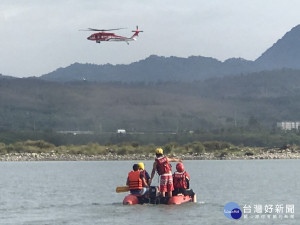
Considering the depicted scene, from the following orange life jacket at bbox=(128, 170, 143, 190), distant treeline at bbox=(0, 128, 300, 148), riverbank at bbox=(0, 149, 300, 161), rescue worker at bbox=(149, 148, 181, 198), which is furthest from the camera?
distant treeline at bbox=(0, 128, 300, 148)

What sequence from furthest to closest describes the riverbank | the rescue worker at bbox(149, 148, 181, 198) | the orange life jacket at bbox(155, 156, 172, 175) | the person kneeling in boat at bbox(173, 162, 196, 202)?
1. the riverbank
2. the person kneeling in boat at bbox(173, 162, 196, 202)
3. the orange life jacket at bbox(155, 156, 172, 175)
4. the rescue worker at bbox(149, 148, 181, 198)

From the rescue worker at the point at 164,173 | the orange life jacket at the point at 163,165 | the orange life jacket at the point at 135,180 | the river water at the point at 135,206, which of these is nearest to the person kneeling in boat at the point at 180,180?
the rescue worker at the point at 164,173

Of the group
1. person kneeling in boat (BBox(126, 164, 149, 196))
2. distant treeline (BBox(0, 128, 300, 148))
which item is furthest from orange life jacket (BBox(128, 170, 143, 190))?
distant treeline (BBox(0, 128, 300, 148))

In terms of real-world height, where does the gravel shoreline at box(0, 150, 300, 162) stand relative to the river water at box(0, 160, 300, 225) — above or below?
above

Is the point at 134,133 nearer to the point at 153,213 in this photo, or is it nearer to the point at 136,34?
the point at 136,34

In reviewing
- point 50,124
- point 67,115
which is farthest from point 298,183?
point 50,124

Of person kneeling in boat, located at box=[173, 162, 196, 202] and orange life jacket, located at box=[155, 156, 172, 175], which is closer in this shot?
orange life jacket, located at box=[155, 156, 172, 175]

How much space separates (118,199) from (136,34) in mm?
46792

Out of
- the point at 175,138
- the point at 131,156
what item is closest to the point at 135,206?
the point at 131,156

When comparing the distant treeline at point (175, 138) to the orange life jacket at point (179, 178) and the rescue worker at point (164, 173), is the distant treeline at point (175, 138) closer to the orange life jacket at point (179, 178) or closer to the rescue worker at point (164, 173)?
the orange life jacket at point (179, 178)

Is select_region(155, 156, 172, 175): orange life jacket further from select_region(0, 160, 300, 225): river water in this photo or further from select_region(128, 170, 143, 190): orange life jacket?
select_region(0, 160, 300, 225): river water

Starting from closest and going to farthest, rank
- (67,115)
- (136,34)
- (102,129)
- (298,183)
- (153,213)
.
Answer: (153,213)
(298,183)
(136,34)
(102,129)
(67,115)

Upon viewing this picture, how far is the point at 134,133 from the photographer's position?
6181 inches

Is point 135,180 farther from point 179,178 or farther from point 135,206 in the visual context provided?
point 179,178
